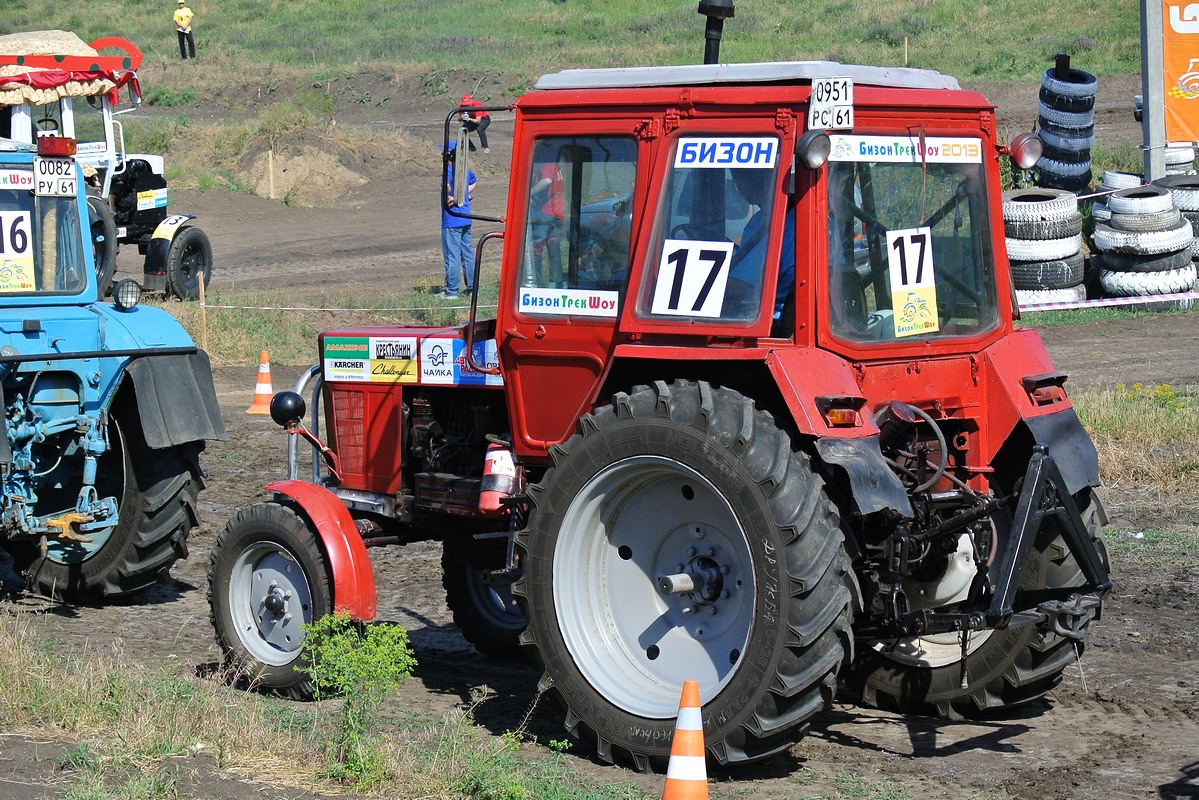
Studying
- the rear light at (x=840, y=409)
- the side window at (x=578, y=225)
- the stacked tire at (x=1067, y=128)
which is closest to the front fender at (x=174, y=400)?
the side window at (x=578, y=225)

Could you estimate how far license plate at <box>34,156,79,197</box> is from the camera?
8922 millimetres

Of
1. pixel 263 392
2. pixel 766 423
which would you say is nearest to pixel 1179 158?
pixel 263 392

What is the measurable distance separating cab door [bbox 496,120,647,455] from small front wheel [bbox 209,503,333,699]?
3.73 feet

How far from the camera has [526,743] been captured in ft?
20.0

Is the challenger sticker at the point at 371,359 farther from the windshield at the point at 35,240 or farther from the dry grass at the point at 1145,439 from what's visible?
the dry grass at the point at 1145,439

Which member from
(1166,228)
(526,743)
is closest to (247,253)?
(1166,228)

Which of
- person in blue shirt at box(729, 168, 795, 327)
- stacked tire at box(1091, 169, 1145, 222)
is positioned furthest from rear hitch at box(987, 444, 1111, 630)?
stacked tire at box(1091, 169, 1145, 222)

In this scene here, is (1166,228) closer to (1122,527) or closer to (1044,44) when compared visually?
(1122,527)

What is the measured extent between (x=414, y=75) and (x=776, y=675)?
4082cm

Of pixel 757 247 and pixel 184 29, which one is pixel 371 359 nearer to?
pixel 757 247

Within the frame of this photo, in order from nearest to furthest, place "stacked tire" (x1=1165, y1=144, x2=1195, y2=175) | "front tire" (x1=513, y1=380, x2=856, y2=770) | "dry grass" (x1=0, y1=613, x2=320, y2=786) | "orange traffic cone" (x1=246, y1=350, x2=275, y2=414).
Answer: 1. "front tire" (x1=513, y1=380, x2=856, y2=770)
2. "dry grass" (x1=0, y1=613, x2=320, y2=786)
3. "orange traffic cone" (x1=246, y1=350, x2=275, y2=414)
4. "stacked tire" (x1=1165, y1=144, x2=1195, y2=175)

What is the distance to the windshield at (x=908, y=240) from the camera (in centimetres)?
570

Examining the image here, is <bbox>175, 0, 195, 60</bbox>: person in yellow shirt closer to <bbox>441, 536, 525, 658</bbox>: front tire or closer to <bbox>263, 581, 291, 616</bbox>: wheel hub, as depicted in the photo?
<bbox>441, 536, 525, 658</bbox>: front tire

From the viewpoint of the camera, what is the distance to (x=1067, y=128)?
65.3ft
